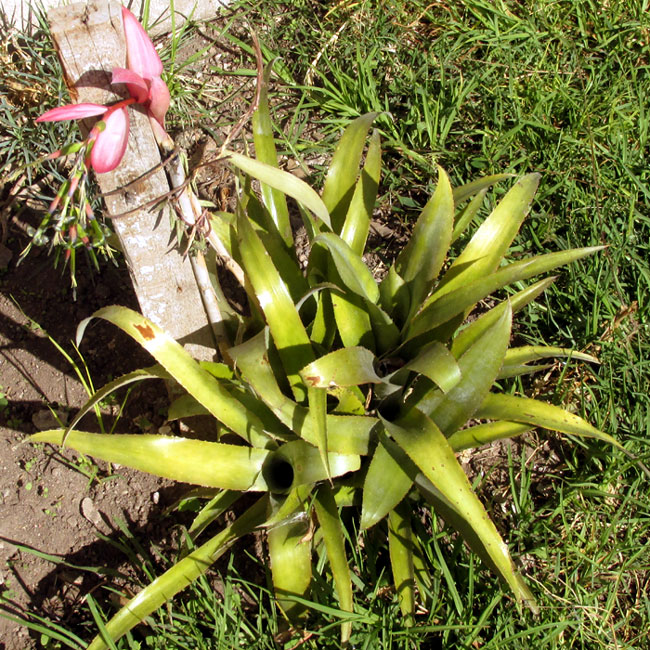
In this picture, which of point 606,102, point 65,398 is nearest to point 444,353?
point 65,398

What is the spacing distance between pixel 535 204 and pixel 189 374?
1.47 m

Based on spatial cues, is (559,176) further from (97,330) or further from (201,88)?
(97,330)

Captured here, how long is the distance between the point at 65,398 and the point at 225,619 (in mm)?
953

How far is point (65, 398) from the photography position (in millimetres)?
2246

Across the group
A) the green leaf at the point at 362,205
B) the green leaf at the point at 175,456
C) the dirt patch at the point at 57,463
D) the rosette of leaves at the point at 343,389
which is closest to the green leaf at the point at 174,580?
the rosette of leaves at the point at 343,389

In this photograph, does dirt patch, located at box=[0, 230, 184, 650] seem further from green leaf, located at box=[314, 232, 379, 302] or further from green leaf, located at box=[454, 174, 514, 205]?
green leaf, located at box=[454, 174, 514, 205]

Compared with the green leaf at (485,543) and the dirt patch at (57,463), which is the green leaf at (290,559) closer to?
the green leaf at (485,543)

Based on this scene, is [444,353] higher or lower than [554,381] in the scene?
higher

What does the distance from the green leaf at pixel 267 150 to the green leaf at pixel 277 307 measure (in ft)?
0.92

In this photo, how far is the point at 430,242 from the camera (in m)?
1.69

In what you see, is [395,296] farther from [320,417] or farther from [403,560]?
[403,560]

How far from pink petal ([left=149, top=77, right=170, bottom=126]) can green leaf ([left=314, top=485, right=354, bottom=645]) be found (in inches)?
39.9

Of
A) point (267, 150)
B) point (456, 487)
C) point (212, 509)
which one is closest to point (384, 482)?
point (456, 487)

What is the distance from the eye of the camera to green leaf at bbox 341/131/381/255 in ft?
5.76
